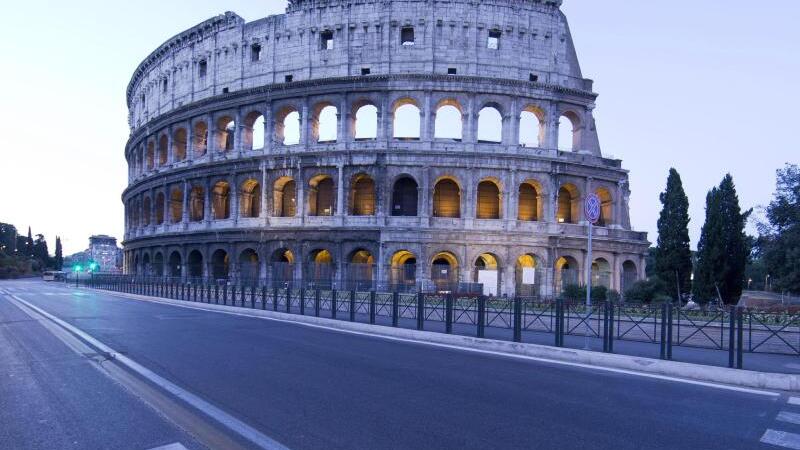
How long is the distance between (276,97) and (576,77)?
67.6 ft

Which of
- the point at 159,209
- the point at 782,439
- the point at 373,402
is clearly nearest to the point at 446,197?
the point at 159,209

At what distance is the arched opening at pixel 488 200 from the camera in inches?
1407

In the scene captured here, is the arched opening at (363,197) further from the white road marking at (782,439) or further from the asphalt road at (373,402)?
the white road marking at (782,439)

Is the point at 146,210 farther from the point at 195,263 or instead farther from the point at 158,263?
the point at 195,263

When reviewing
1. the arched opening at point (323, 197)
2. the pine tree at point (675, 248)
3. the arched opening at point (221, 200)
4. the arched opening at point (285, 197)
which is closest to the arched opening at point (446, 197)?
the arched opening at point (323, 197)

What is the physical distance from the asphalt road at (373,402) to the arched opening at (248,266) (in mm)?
24040

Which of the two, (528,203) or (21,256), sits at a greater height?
(528,203)

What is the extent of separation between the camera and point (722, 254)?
2964 centimetres

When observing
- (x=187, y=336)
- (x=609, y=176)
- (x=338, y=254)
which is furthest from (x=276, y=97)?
(x=187, y=336)

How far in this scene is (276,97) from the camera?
3656 cm

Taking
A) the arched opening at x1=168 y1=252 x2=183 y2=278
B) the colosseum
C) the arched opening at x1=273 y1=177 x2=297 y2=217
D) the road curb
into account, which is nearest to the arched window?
the colosseum

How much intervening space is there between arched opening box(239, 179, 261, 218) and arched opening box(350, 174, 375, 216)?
7119mm

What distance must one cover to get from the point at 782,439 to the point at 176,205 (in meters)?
45.2

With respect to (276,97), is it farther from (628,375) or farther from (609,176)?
(628,375)
